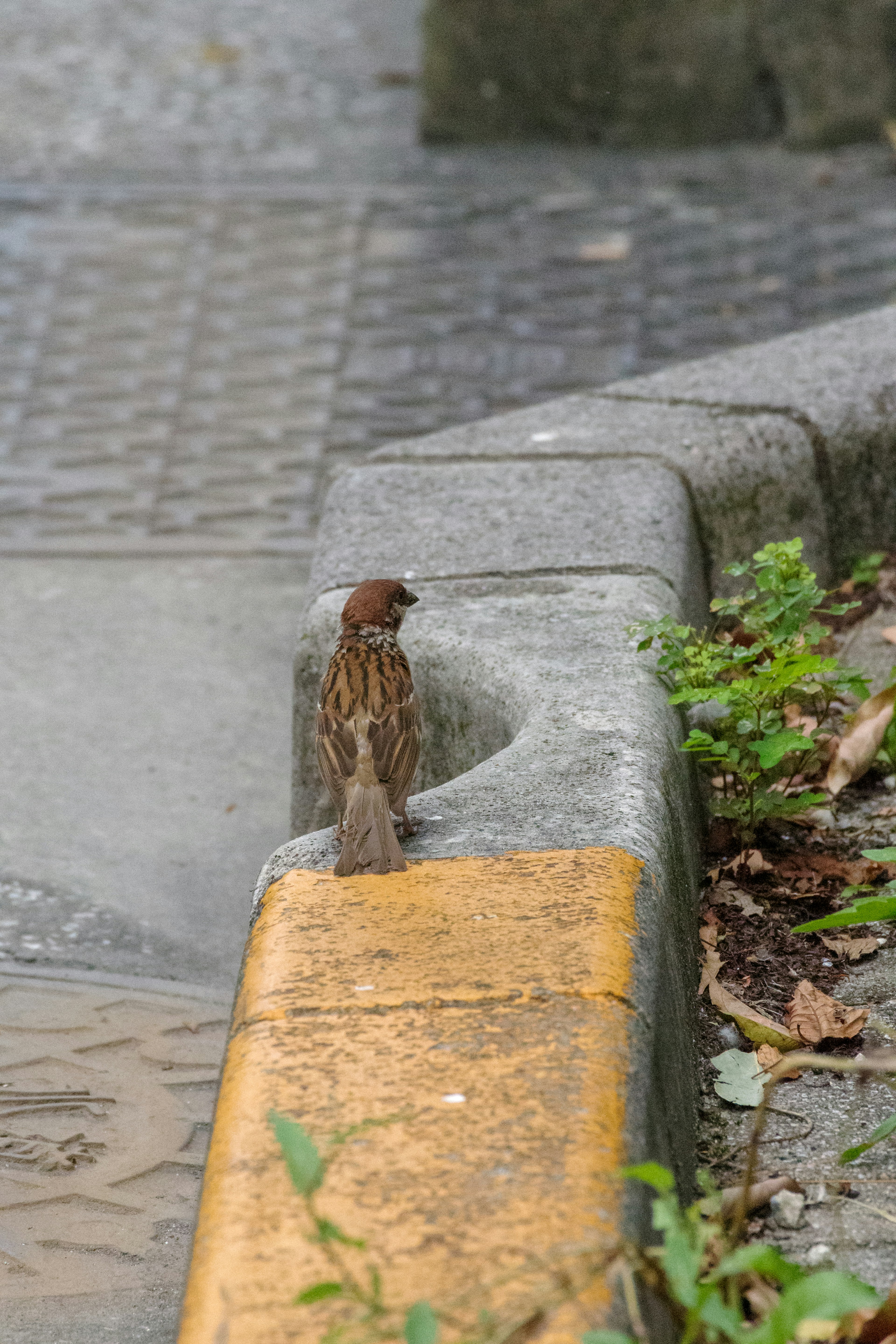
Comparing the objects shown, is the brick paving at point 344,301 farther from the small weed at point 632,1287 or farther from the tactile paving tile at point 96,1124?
the small weed at point 632,1287

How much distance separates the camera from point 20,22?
10.1m

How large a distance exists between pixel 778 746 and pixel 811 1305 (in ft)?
4.19

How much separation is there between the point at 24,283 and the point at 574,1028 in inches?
240

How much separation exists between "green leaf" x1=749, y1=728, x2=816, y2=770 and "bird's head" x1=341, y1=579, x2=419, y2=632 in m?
0.69

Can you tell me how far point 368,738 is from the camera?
2545 mm

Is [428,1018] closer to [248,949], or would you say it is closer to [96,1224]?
[248,949]

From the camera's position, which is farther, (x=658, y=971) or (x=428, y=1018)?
(x=658, y=971)

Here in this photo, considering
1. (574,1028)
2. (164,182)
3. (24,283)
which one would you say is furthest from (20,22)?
(574,1028)

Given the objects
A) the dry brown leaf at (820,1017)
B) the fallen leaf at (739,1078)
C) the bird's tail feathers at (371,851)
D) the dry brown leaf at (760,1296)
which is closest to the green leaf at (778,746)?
the dry brown leaf at (820,1017)

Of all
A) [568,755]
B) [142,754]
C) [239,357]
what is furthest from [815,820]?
[239,357]

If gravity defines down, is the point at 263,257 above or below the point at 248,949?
below

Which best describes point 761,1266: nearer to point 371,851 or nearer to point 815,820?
point 371,851

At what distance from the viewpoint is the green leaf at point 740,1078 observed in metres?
2.34

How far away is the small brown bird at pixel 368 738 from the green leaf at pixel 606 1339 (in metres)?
0.91
